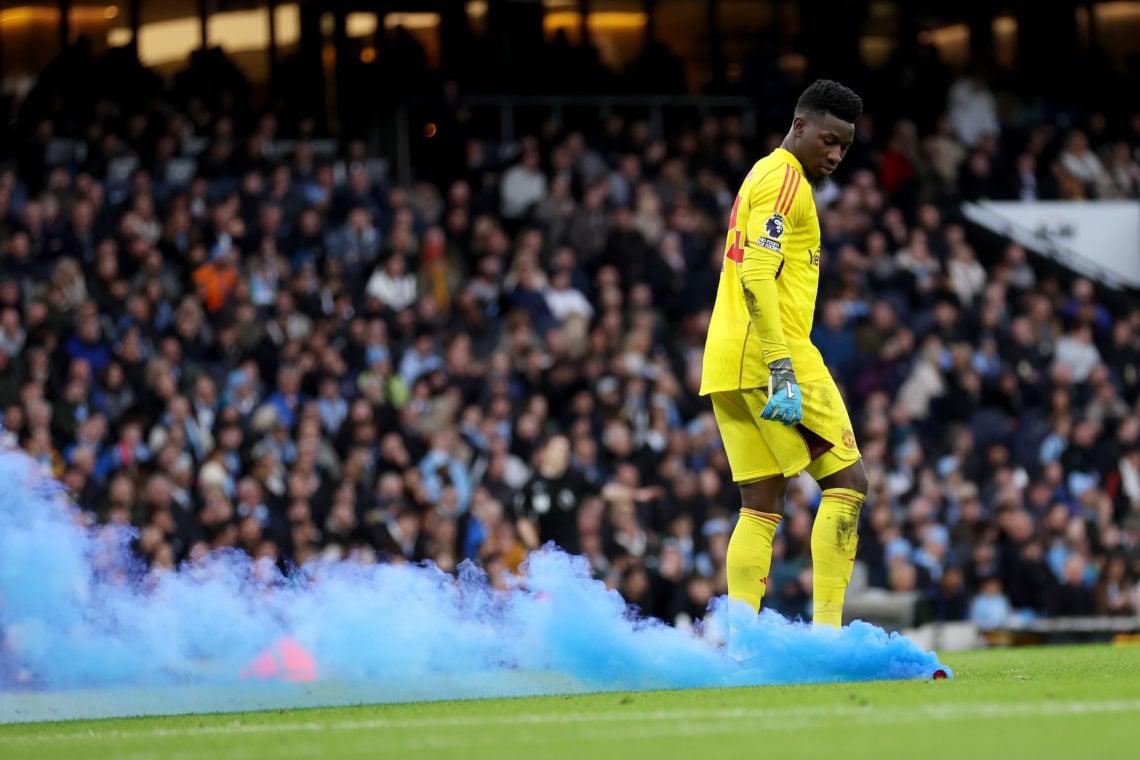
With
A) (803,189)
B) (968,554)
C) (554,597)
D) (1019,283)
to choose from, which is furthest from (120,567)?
(1019,283)

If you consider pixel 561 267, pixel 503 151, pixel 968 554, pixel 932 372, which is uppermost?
pixel 503 151

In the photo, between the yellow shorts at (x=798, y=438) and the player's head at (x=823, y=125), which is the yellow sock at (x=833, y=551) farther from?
the player's head at (x=823, y=125)

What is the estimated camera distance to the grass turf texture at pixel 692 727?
5.93 meters

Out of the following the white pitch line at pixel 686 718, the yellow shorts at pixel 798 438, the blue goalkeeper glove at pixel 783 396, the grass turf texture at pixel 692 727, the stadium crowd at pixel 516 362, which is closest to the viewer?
the grass turf texture at pixel 692 727

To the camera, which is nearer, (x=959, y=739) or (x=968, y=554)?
(x=959, y=739)

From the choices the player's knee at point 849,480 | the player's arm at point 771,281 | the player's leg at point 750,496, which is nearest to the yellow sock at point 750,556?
the player's leg at point 750,496

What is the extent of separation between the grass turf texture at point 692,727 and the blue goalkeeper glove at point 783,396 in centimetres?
112

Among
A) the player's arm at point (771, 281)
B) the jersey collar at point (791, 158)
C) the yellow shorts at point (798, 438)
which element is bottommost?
the yellow shorts at point (798, 438)

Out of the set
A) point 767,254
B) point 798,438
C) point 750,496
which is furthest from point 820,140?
point 750,496

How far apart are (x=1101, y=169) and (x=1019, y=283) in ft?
10.8

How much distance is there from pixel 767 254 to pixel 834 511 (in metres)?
1.13

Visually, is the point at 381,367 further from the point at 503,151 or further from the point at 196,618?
the point at 196,618

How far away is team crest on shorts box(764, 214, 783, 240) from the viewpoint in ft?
27.8

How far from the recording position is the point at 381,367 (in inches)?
728
